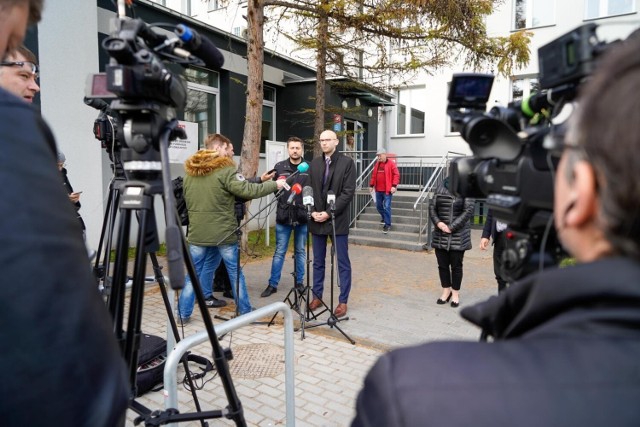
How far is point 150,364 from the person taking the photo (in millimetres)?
3412

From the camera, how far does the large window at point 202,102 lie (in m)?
10.3

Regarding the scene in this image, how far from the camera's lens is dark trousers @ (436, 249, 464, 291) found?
5.41 m

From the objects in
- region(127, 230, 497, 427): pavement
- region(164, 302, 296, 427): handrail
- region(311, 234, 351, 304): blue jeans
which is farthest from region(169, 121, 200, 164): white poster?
region(164, 302, 296, 427): handrail

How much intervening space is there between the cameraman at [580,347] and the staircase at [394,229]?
929 centimetres

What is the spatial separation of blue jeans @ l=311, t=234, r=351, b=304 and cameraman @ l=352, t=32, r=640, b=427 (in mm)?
4313

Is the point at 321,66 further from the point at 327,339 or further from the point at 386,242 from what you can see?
the point at 327,339

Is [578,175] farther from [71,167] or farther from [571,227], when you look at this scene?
[71,167]

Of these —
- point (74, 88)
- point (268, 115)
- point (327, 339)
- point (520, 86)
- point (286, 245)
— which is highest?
point (520, 86)

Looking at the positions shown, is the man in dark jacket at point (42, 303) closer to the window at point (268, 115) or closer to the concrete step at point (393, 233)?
the concrete step at point (393, 233)

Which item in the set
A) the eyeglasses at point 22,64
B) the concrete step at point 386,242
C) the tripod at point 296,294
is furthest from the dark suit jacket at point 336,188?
the concrete step at point 386,242

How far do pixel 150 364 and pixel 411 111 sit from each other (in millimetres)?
15984

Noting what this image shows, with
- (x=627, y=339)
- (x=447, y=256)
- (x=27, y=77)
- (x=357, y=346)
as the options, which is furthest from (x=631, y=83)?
(x=447, y=256)

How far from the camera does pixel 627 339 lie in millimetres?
632

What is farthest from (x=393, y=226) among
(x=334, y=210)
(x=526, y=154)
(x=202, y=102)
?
(x=526, y=154)
